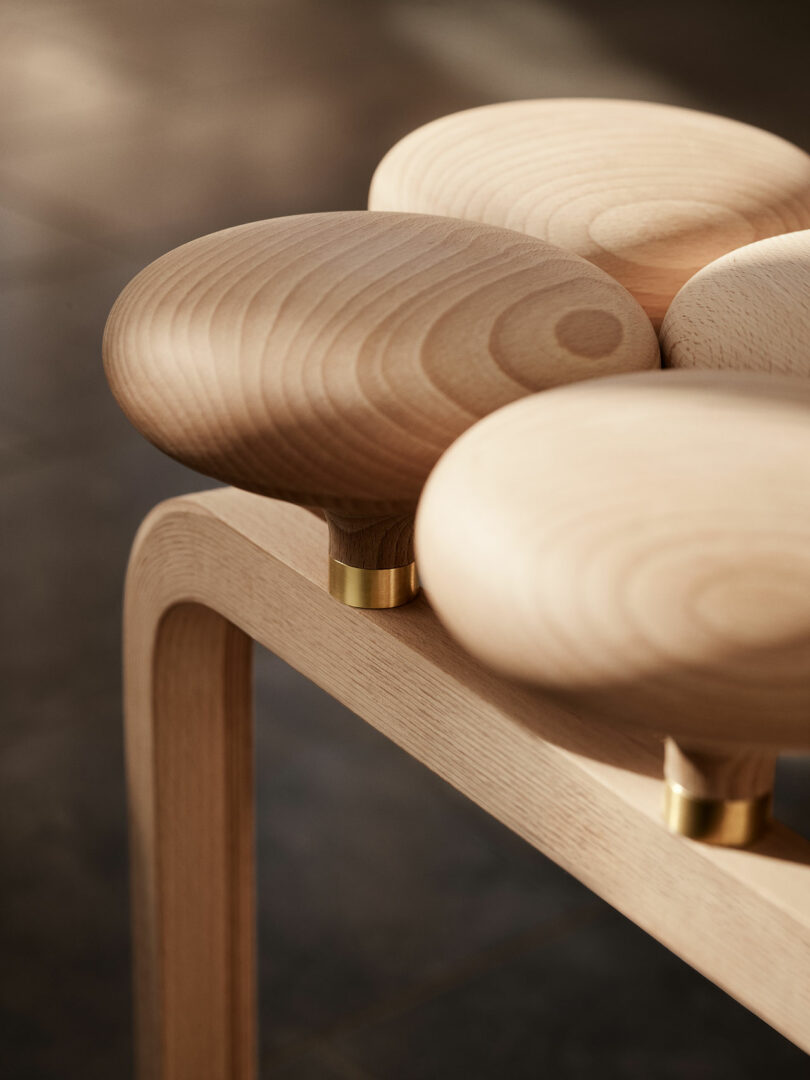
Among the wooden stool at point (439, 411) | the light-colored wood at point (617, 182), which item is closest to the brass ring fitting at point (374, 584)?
the wooden stool at point (439, 411)

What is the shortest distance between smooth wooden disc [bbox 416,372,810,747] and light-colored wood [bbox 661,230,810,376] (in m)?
0.05

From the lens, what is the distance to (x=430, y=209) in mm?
401

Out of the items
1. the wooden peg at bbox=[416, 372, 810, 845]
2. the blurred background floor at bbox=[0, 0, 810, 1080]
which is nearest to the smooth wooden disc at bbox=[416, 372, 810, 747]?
the wooden peg at bbox=[416, 372, 810, 845]

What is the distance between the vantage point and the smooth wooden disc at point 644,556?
203mm

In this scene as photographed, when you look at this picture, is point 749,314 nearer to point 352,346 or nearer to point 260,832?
point 352,346

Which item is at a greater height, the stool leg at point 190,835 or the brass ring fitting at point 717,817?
the brass ring fitting at point 717,817

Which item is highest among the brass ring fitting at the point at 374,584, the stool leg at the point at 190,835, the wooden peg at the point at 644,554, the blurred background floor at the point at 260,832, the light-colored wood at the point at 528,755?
the wooden peg at the point at 644,554

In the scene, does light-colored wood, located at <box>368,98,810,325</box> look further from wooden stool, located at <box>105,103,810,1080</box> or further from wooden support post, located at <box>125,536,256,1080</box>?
wooden support post, located at <box>125,536,256,1080</box>

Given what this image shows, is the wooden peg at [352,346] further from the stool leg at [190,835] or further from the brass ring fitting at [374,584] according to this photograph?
the stool leg at [190,835]

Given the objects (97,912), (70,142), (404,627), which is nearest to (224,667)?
(404,627)

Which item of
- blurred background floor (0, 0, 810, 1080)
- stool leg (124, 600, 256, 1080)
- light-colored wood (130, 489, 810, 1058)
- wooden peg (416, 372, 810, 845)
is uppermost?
wooden peg (416, 372, 810, 845)

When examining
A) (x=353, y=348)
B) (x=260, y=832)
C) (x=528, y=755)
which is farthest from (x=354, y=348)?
(x=260, y=832)

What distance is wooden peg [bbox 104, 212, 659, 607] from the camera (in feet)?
0.92

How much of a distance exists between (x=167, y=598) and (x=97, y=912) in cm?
51
